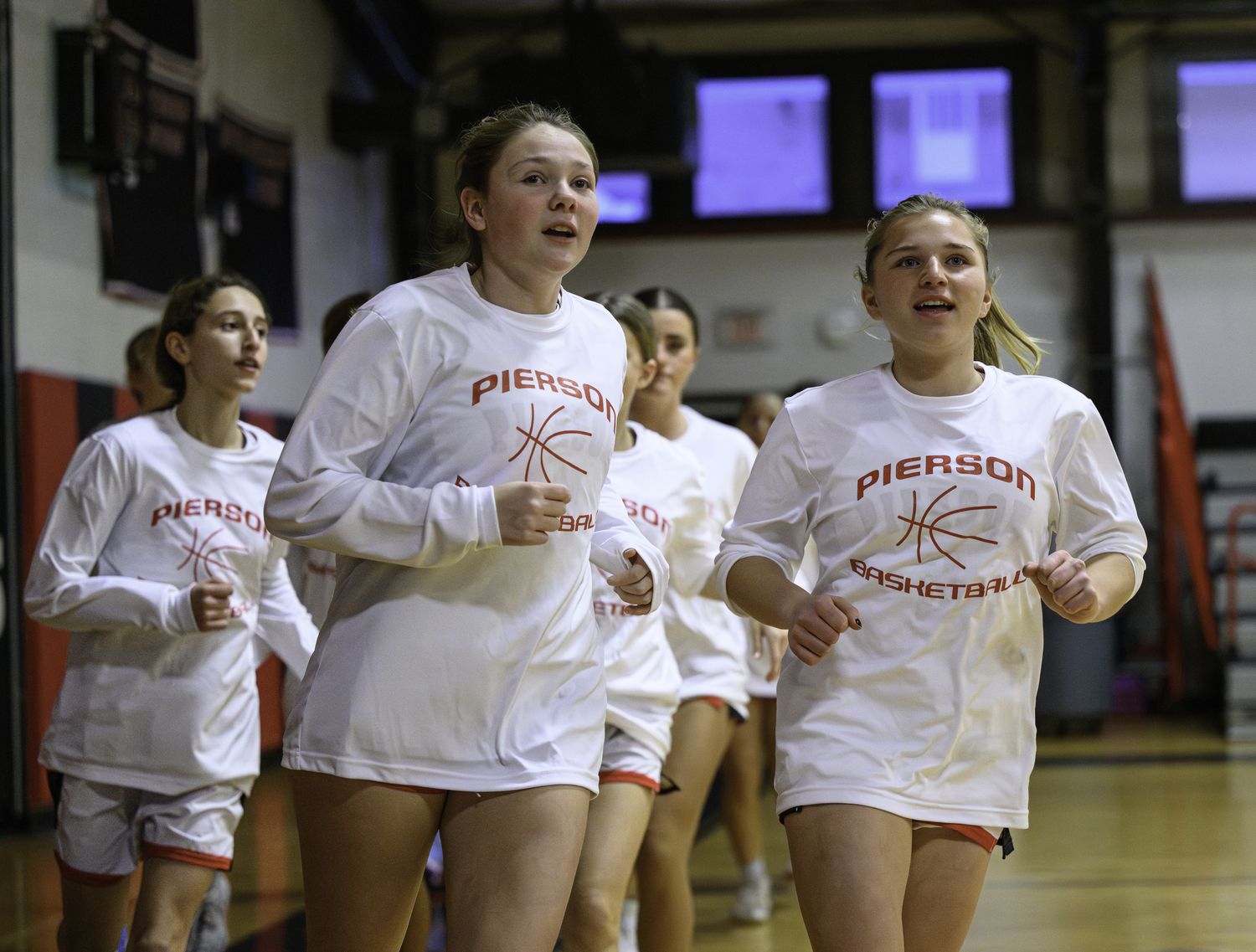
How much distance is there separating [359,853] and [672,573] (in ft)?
5.63

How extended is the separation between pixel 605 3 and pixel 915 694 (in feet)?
29.1

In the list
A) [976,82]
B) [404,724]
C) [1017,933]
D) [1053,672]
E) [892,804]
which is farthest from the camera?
[976,82]

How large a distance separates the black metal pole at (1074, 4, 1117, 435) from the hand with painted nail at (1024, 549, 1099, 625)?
8191 mm

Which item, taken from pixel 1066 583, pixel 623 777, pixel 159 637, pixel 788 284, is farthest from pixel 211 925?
pixel 788 284

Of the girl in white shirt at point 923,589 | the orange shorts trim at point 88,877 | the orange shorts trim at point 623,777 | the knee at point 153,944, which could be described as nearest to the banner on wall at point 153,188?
the orange shorts trim at point 88,877

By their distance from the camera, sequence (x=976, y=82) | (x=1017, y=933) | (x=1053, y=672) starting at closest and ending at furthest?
1. (x=1017, y=933)
2. (x=1053, y=672)
3. (x=976, y=82)

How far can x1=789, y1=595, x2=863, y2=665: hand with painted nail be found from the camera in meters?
2.21

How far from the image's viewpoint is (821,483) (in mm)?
2406

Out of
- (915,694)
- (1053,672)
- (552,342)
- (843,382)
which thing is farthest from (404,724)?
(1053,672)

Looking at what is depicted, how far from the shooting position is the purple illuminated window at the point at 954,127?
10.3 metres

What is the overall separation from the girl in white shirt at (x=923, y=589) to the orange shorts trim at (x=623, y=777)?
0.81 metres

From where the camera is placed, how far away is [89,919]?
10.5 feet

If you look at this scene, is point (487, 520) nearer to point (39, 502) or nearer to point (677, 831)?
point (677, 831)

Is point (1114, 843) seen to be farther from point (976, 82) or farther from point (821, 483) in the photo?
point (976, 82)
